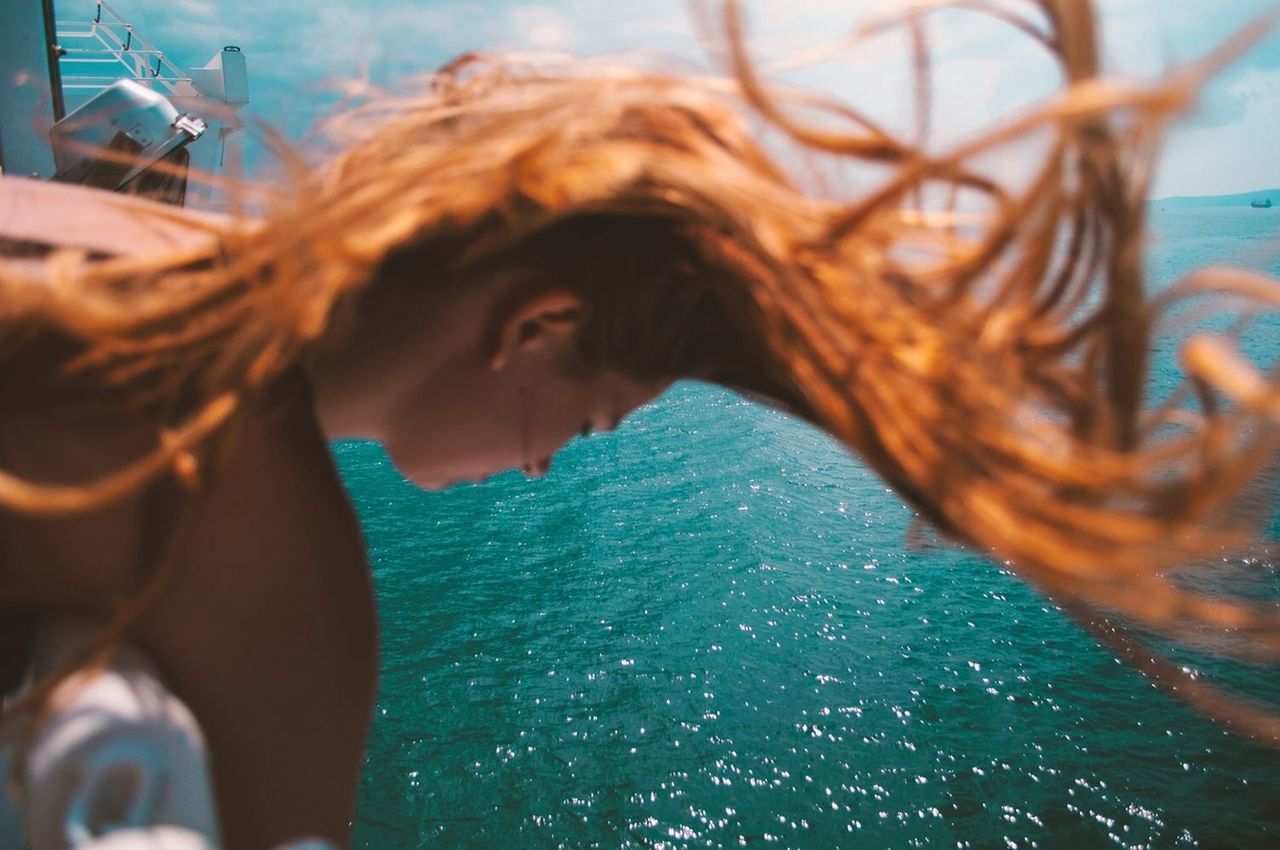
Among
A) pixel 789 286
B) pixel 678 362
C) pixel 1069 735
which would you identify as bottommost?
pixel 1069 735

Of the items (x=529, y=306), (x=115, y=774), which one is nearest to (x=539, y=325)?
(x=529, y=306)

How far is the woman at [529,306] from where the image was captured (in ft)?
2.13

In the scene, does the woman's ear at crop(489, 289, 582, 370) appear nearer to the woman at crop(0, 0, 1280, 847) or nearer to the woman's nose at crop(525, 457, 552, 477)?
the woman at crop(0, 0, 1280, 847)

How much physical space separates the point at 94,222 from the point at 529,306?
388 millimetres

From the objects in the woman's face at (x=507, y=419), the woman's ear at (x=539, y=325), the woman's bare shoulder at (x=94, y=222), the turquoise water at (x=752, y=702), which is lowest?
the turquoise water at (x=752, y=702)

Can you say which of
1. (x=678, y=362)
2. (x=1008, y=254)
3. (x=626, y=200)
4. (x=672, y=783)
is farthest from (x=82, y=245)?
(x=672, y=783)

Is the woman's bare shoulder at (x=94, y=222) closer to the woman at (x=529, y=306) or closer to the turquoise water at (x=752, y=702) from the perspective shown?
the woman at (x=529, y=306)

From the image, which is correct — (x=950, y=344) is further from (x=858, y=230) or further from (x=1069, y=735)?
(x=1069, y=735)

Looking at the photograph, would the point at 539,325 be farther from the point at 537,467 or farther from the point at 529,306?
the point at 537,467

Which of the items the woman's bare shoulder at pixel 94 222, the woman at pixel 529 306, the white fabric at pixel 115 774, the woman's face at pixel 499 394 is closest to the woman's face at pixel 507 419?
the woman's face at pixel 499 394

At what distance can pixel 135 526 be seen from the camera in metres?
0.68

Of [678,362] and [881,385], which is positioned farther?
[678,362]

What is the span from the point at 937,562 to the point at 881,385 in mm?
4320

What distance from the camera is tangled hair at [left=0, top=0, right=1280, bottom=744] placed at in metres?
0.64
